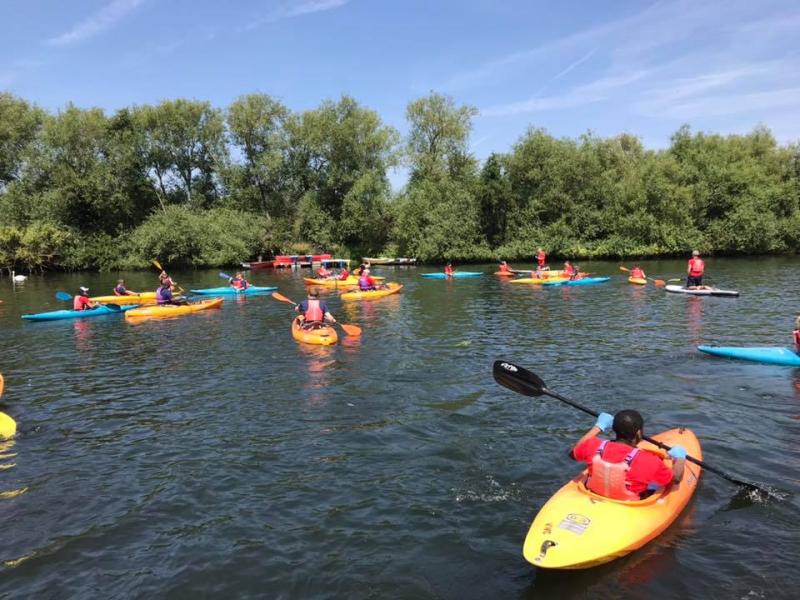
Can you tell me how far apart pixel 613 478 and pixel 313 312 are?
10852 millimetres

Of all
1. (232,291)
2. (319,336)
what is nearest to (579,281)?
(232,291)

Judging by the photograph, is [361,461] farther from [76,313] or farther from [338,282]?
[338,282]

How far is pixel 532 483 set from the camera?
7.46 m

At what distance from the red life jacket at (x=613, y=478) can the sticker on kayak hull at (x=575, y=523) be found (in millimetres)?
457

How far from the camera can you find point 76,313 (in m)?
21.4

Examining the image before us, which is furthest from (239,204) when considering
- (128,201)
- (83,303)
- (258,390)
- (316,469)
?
(316,469)

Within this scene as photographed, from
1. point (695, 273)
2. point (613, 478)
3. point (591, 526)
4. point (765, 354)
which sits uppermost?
A: point (695, 273)

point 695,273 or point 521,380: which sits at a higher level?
point 695,273

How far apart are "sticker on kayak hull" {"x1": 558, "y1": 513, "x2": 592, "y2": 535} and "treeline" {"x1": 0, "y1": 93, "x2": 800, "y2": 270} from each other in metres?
43.3

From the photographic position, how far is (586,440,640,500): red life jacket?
585 cm

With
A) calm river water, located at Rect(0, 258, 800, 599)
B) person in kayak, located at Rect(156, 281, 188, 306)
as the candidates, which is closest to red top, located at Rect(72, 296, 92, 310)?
person in kayak, located at Rect(156, 281, 188, 306)

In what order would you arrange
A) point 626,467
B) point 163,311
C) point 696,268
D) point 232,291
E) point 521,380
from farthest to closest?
point 232,291 → point 696,268 → point 163,311 → point 521,380 → point 626,467

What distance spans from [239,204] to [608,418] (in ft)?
179

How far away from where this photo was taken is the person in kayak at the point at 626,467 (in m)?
5.87
